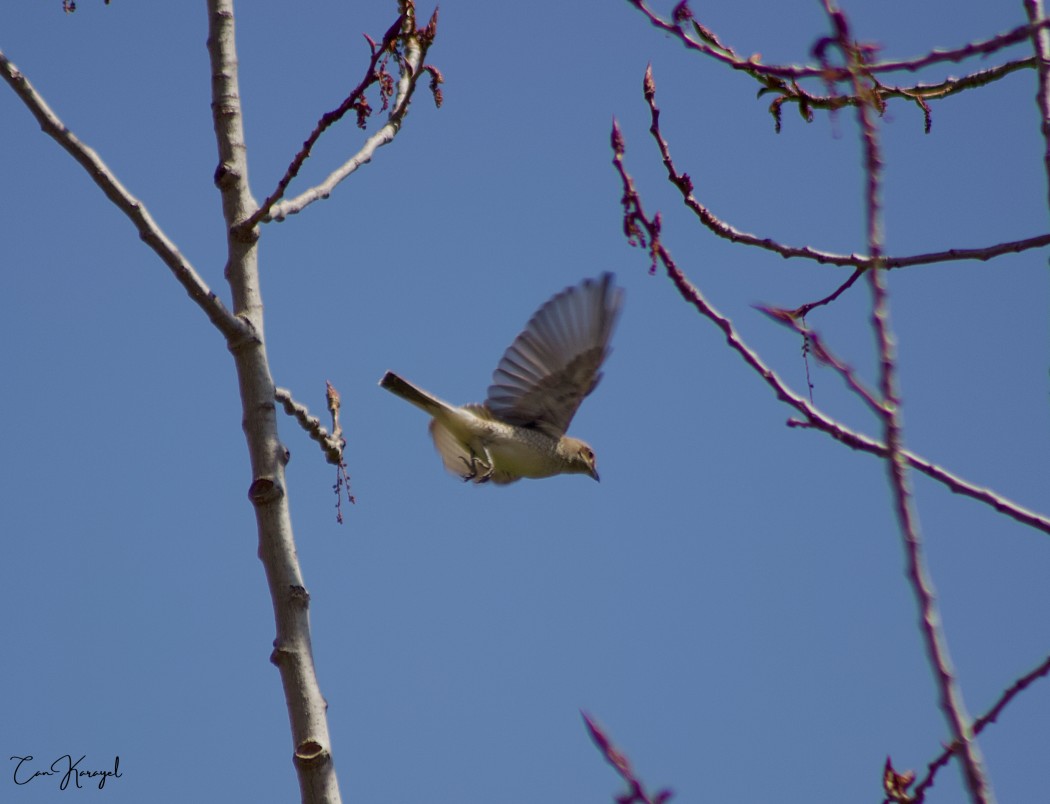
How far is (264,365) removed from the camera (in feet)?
12.6

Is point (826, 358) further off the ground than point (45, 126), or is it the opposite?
point (45, 126)

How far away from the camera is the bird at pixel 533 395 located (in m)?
7.11

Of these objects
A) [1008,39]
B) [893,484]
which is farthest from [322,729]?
[1008,39]

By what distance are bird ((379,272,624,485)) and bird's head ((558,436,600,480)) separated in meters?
0.07

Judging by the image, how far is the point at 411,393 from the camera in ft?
23.1

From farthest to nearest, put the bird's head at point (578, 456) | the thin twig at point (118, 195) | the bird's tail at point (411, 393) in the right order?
the bird's head at point (578, 456)
the bird's tail at point (411, 393)
the thin twig at point (118, 195)

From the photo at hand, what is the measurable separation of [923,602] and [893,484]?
18 centimetres

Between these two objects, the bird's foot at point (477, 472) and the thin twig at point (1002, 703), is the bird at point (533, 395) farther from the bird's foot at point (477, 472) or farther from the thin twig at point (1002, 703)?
the thin twig at point (1002, 703)

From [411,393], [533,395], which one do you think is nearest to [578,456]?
[533,395]

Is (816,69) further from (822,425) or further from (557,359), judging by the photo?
(557,359)

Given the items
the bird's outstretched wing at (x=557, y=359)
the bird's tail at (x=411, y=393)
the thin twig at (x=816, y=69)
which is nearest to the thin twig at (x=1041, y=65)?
the thin twig at (x=816, y=69)

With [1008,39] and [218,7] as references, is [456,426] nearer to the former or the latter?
[218,7]

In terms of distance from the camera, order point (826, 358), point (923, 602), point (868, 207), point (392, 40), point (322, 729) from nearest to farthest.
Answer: point (923, 602) < point (868, 207) < point (826, 358) < point (322, 729) < point (392, 40)

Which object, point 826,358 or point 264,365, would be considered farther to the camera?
point 264,365
